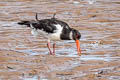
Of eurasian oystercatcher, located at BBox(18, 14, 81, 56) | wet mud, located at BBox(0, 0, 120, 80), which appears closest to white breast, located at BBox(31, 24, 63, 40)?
eurasian oystercatcher, located at BBox(18, 14, 81, 56)

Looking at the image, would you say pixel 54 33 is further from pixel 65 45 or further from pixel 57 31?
pixel 65 45

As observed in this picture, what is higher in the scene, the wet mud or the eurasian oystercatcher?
the eurasian oystercatcher

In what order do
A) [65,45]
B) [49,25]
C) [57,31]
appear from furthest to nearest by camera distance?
[65,45]
[49,25]
[57,31]

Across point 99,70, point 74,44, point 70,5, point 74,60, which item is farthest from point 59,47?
point 70,5

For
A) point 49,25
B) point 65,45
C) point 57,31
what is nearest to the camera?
point 57,31

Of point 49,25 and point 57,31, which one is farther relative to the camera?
point 49,25

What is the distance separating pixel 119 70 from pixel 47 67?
4.65 feet

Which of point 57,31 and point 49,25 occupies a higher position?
point 49,25

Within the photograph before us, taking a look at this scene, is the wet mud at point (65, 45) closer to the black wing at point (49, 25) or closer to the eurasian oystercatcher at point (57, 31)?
the eurasian oystercatcher at point (57, 31)

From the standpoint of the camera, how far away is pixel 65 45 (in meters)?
11.0

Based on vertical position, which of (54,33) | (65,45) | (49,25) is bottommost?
(65,45)

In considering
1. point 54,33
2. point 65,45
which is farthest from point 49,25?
point 65,45

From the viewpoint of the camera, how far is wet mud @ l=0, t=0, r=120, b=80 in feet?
27.1

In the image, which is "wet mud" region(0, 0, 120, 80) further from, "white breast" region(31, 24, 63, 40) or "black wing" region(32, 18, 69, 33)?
"black wing" region(32, 18, 69, 33)
